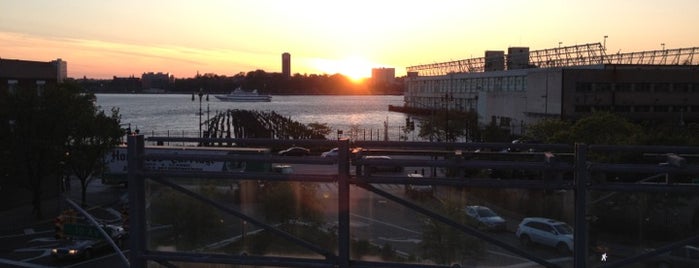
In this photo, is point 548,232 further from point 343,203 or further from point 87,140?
point 87,140

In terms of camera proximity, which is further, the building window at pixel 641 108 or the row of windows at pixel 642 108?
the building window at pixel 641 108

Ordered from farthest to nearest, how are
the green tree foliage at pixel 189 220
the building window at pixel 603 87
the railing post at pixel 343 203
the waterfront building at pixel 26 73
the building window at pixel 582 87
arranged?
the building window at pixel 603 87, the building window at pixel 582 87, the waterfront building at pixel 26 73, the green tree foliage at pixel 189 220, the railing post at pixel 343 203

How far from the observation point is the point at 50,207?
124 feet

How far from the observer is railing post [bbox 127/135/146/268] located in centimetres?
498

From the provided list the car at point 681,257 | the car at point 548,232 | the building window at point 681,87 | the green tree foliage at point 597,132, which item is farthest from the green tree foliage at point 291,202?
the building window at point 681,87

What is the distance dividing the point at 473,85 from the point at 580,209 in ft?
385

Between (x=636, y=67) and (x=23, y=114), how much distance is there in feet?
248

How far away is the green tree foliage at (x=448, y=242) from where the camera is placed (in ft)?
16.1

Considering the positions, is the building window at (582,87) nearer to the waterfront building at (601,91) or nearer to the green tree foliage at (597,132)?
the waterfront building at (601,91)

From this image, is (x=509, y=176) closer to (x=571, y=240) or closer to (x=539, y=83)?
(x=571, y=240)

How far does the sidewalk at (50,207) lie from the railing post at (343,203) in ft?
102

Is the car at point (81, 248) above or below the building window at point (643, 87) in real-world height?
below

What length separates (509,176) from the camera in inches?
244

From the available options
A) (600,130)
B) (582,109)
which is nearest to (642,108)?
(582,109)
